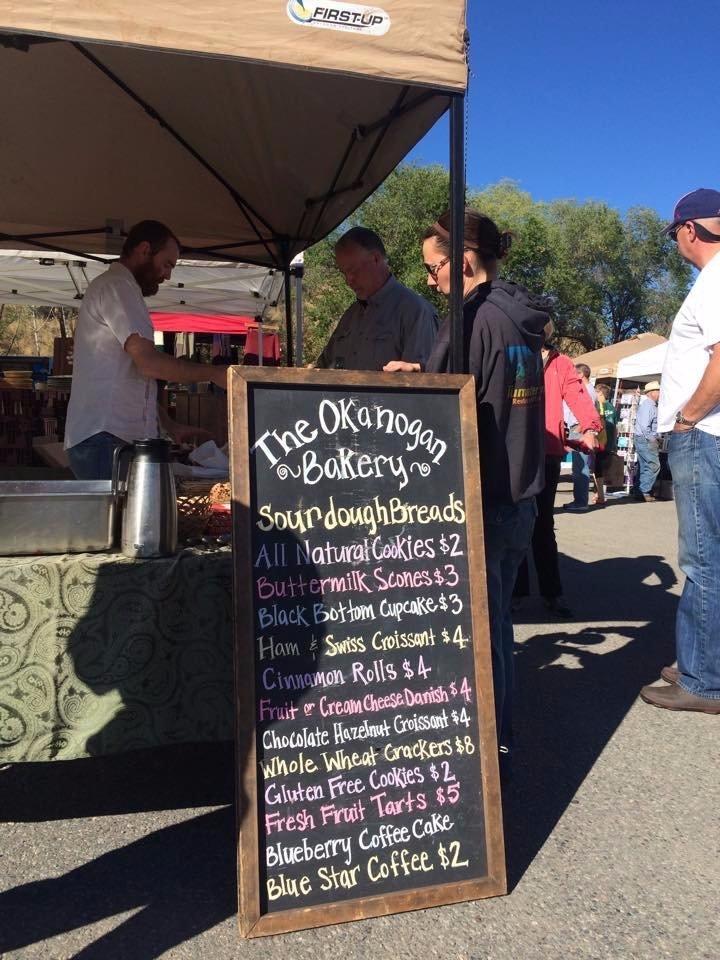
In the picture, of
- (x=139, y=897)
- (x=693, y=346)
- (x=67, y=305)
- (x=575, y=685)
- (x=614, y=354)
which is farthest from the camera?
(x=614, y=354)

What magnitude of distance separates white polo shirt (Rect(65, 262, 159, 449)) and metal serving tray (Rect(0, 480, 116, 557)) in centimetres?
70

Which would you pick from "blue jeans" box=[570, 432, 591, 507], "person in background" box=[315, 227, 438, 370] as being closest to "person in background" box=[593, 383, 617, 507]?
"blue jeans" box=[570, 432, 591, 507]

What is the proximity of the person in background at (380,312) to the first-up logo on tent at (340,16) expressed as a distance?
5.42 ft

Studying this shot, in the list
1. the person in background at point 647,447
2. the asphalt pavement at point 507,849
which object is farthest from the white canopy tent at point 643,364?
the asphalt pavement at point 507,849

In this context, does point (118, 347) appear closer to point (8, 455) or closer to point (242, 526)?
point (242, 526)

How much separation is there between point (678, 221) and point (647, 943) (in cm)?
284

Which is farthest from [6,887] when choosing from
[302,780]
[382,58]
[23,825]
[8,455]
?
[8,455]

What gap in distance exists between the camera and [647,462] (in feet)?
41.8

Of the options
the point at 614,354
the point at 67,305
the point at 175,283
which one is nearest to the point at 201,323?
the point at 67,305

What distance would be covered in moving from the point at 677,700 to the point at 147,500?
2.68m

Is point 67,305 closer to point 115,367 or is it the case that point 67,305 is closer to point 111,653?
point 115,367

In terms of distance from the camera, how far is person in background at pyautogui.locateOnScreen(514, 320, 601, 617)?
198 inches

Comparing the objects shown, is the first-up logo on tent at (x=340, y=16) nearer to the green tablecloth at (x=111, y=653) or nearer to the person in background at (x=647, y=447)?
the green tablecloth at (x=111, y=653)

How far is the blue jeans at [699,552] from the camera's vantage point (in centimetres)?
353
